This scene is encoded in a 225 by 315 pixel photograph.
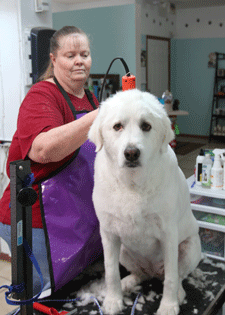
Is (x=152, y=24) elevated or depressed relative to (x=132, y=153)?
elevated

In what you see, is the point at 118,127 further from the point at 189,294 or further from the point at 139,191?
the point at 189,294

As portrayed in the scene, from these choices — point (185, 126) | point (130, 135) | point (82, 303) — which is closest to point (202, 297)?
point (82, 303)

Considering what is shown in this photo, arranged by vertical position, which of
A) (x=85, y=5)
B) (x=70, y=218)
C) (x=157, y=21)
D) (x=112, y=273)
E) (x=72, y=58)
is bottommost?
(x=112, y=273)

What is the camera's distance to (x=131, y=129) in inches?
41.4

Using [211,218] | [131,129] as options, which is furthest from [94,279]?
[211,218]

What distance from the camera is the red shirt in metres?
1.27

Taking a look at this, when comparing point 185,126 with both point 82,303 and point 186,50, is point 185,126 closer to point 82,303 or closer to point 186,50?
point 186,50

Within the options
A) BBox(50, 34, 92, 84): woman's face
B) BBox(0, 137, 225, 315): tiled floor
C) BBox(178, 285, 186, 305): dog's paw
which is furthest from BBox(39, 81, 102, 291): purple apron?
BBox(0, 137, 225, 315): tiled floor

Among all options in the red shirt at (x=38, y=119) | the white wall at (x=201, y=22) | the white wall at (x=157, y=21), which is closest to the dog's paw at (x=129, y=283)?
the red shirt at (x=38, y=119)

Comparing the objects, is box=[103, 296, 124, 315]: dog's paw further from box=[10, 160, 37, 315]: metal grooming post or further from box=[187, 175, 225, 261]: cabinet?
box=[187, 175, 225, 261]: cabinet

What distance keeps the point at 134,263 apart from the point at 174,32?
8478 mm

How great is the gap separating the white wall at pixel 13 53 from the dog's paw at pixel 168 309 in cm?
222

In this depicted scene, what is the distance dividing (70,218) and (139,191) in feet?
1.21

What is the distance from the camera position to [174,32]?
8.92 metres
